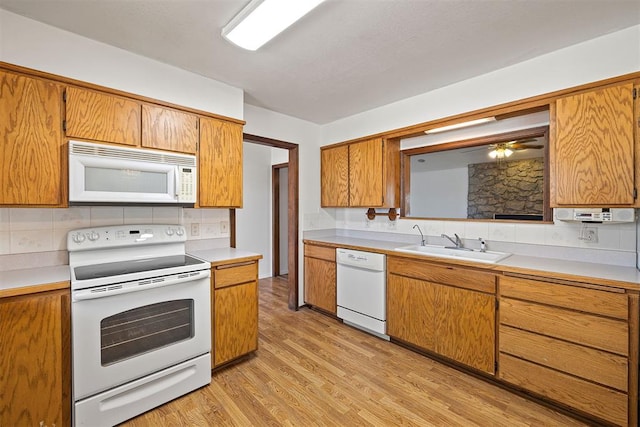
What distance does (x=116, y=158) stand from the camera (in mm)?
1901

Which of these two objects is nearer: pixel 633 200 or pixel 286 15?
pixel 286 15

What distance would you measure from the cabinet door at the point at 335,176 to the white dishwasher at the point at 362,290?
0.75 metres

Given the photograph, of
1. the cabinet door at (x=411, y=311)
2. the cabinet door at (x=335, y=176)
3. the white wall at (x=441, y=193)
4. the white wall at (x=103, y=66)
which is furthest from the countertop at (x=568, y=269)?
the white wall at (x=103, y=66)

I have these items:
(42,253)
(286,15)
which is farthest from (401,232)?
(42,253)

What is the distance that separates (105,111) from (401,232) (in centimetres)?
295

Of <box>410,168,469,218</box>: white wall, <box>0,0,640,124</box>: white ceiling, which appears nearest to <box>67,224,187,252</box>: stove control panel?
<box>0,0,640,124</box>: white ceiling

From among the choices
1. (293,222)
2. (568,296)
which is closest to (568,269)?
(568,296)

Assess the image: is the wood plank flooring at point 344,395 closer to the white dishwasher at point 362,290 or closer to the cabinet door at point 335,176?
the white dishwasher at point 362,290

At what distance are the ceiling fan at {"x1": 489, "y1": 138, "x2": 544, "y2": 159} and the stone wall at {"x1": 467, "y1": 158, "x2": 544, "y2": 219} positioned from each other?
3.0 inches

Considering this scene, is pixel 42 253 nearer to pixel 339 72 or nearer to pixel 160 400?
pixel 160 400

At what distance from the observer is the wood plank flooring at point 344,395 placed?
1752 mm

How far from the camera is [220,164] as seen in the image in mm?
2504

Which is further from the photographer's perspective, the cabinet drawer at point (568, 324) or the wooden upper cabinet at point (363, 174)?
the wooden upper cabinet at point (363, 174)

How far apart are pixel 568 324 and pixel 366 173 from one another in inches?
85.6
